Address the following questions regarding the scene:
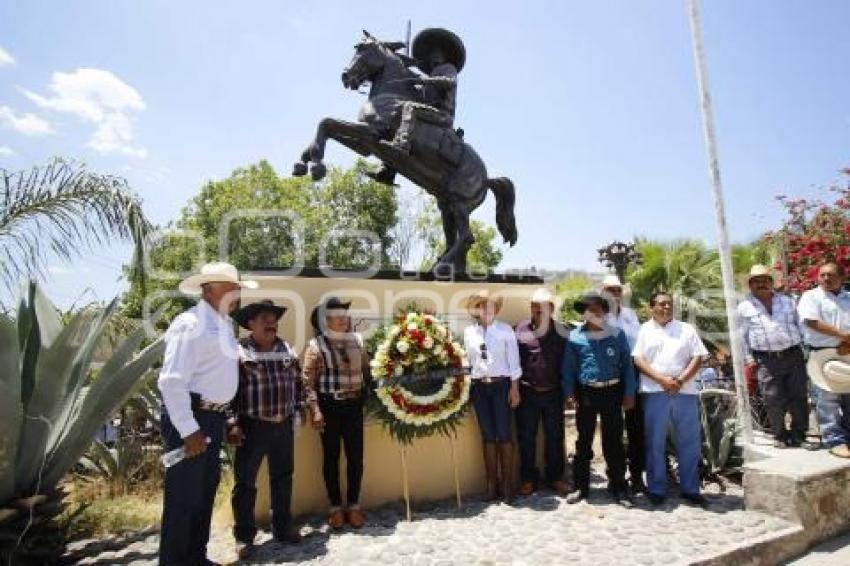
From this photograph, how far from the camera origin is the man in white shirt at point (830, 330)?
5.32 meters

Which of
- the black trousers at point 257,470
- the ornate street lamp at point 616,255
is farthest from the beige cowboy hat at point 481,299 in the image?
the ornate street lamp at point 616,255

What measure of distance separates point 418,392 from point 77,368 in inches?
107

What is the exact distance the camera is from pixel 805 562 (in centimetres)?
412

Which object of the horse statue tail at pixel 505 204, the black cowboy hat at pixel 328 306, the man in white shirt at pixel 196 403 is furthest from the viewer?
the horse statue tail at pixel 505 204

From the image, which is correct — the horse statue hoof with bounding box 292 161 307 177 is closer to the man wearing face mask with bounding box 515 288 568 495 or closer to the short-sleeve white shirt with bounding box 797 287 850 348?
the man wearing face mask with bounding box 515 288 568 495

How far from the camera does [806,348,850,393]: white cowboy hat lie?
519 centimetres

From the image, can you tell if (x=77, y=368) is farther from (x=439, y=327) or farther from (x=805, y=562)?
(x=805, y=562)

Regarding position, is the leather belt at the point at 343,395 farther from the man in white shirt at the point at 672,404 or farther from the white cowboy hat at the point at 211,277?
the man in white shirt at the point at 672,404

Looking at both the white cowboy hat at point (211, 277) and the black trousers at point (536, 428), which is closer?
the white cowboy hat at point (211, 277)

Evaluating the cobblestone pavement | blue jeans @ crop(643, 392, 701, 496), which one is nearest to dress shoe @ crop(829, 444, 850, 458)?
the cobblestone pavement

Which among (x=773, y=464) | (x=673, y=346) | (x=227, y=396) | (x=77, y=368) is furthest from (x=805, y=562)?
(x=77, y=368)

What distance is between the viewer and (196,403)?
12.1 ft

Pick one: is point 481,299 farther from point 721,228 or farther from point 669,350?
point 721,228

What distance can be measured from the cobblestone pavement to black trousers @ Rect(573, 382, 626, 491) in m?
0.24
